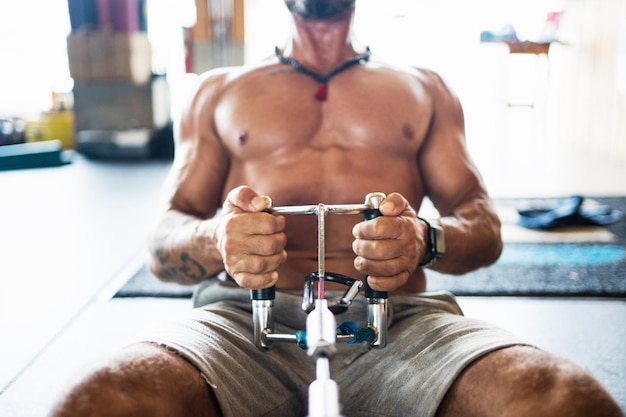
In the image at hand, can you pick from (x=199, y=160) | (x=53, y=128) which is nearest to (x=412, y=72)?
(x=199, y=160)

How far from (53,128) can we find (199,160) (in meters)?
4.32

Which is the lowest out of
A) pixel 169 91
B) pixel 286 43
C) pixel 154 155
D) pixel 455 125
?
pixel 154 155

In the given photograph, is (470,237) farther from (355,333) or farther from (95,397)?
(95,397)

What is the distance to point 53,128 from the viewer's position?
522 cm

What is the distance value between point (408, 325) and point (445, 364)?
19 cm

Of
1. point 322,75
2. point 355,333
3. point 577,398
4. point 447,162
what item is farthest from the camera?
point 322,75

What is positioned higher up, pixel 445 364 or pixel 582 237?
pixel 445 364

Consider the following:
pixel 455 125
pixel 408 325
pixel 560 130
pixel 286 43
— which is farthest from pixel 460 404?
pixel 560 130

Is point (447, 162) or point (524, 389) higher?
point (447, 162)

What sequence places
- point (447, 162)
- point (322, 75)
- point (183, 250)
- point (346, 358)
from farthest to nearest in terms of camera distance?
point (322, 75), point (447, 162), point (183, 250), point (346, 358)

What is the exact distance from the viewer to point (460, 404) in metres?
0.88

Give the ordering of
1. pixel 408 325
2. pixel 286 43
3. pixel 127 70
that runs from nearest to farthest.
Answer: pixel 408 325 < pixel 286 43 < pixel 127 70

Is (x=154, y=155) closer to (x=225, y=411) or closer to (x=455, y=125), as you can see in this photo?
(x=455, y=125)

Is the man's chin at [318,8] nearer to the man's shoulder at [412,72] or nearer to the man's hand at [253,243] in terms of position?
the man's shoulder at [412,72]
